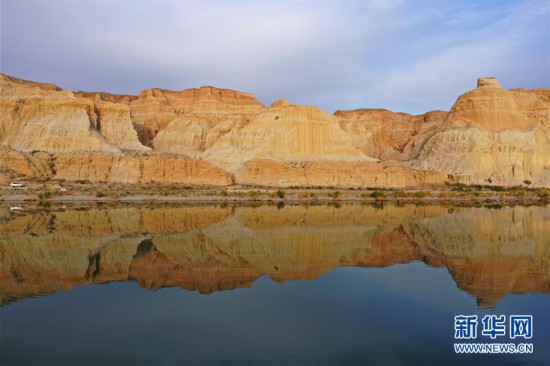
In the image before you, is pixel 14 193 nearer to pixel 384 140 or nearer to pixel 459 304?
pixel 459 304

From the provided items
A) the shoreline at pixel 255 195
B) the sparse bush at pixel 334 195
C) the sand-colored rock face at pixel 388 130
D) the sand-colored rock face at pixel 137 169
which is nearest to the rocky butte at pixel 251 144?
the sand-colored rock face at pixel 137 169

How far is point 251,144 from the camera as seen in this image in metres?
79.4

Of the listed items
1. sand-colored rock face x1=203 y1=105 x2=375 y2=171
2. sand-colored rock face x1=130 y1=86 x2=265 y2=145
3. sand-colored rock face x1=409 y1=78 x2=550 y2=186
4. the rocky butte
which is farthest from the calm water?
sand-colored rock face x1=130 y1=86 x2=265 y2=145

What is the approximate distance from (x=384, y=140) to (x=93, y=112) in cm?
6111

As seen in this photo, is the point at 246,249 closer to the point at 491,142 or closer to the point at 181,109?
the point at 491,142

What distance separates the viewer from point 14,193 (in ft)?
164

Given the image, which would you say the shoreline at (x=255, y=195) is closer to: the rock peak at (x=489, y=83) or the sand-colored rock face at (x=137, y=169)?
the sand-colored rock face at (x=137, y=169)

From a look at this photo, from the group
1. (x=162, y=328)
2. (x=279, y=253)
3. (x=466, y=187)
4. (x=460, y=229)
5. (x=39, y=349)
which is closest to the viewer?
(x=39, y=349)

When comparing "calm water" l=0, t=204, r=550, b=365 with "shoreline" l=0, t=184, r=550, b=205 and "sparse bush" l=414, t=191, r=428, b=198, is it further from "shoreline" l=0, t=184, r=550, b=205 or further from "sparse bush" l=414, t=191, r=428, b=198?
"sparse bush" l=414, t=191, r=428, b=198

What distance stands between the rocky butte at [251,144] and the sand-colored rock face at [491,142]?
0.54 ft

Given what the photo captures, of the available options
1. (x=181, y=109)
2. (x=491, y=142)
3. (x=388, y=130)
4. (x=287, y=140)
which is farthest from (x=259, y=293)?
(x=388, y=130)

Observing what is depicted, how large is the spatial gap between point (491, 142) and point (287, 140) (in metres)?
32.3

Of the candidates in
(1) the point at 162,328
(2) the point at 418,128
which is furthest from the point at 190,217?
(2) the point at 418,128

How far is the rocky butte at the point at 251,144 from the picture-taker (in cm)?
6569
